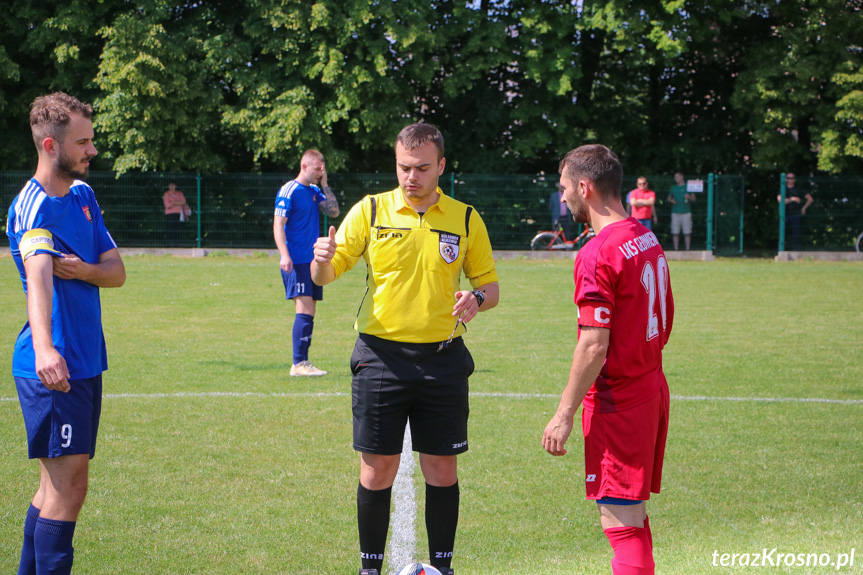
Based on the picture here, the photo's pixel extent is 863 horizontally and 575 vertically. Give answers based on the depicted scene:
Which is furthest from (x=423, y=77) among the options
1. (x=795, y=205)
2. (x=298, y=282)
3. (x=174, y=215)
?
(x=298, y=282)

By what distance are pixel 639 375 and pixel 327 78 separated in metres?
22.7

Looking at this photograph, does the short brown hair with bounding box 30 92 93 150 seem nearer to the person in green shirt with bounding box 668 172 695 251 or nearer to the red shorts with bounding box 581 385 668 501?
the red shorts with bounding box 581 385 668 501

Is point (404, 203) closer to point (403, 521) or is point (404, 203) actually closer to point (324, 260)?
point (324, 260)

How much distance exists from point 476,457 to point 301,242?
3.74m

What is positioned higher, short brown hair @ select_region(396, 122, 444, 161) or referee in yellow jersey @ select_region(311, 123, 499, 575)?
short brown hair @ select_region(396, 122, 444, 161)

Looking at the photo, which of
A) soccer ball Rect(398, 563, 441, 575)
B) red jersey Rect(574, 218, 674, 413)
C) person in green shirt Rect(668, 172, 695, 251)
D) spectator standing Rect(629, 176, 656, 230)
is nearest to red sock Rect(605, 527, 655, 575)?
red jersey Rect(574, 218, 674, 413)

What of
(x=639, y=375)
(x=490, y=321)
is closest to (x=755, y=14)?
(x=490, y=321)

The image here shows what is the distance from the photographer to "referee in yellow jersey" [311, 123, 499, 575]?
12.9ft

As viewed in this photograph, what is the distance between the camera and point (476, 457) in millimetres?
5859

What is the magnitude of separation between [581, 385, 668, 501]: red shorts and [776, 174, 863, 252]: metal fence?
23.4m

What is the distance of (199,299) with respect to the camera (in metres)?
14.6

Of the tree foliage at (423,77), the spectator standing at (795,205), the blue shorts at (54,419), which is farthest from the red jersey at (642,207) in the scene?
the blue shorts at (54,419)

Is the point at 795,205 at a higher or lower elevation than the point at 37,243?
higher

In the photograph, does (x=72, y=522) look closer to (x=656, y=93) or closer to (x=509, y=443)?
(x=509, y=443)
